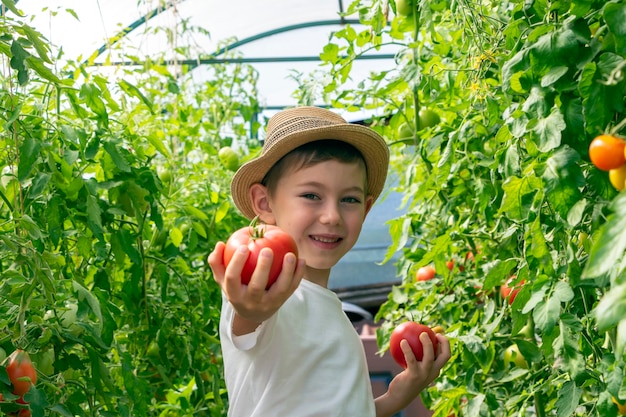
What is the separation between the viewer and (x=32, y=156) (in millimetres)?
1311

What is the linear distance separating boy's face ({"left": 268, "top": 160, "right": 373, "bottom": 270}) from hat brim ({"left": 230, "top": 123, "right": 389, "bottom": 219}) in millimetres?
51

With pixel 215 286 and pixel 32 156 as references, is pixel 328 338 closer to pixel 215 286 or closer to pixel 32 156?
pixel 32 156

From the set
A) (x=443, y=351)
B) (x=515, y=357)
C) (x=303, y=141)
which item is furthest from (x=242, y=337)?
(x=515, y=357)

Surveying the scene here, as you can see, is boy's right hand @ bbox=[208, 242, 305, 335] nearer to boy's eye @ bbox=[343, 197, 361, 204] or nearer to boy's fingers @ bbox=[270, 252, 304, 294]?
boy's fingers @ bbox=[270, 252, 304, 294]

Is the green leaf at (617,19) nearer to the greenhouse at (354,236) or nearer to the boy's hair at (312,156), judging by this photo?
the greenhouse at (354,236)

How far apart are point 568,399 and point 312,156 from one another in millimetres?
538

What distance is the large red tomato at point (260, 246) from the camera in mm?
1011

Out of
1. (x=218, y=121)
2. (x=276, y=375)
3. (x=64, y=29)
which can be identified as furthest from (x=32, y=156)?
(x=64, y=29)

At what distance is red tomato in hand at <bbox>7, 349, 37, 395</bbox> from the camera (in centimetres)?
116

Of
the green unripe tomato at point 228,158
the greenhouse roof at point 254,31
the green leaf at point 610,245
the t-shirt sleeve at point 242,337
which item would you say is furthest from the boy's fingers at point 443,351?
the greenhouse roof at point 254,31

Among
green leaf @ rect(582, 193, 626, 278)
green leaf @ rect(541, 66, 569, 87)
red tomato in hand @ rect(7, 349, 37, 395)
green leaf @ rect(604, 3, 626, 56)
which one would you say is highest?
green leaf @ rect(604, 3, 626, 56)

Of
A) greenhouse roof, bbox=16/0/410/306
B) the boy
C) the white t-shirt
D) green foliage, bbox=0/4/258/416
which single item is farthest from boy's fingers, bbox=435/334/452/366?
greenhouse roof, bbox=16/0/410/306

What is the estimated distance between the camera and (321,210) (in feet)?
4.35

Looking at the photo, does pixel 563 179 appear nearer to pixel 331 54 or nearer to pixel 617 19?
pixel 617 19
